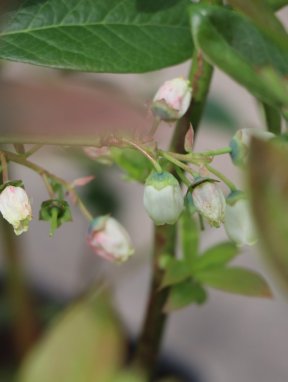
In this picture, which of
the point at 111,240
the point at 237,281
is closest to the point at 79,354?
the point at 111,240

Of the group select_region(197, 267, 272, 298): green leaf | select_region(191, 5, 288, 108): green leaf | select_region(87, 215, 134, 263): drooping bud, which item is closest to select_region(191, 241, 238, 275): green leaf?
select_region(197, 267, 272, 298): green leaf

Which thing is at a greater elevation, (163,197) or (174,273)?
(163,197)

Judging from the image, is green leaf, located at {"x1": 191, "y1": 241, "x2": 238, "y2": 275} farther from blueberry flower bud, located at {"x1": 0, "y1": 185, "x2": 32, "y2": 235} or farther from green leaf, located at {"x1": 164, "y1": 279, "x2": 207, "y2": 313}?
blueberry flower bud, located at {"x1": 0, "y1": 185, "x2": 32, "y2": 235}

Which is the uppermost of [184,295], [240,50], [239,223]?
[240,50]

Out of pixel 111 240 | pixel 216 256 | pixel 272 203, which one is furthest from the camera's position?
pixel 216 256

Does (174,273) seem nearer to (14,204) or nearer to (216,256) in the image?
(216,256)

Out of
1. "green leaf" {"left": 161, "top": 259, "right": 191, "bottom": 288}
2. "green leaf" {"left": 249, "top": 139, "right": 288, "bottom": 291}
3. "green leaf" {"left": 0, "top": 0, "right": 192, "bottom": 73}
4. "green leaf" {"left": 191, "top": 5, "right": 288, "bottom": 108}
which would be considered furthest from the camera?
"green leaf" {"left": 161, "top": 259, "right": 191, "bottom": 288}

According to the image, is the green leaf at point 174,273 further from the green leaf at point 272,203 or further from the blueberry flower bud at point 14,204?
the green leaf at point 272,203
